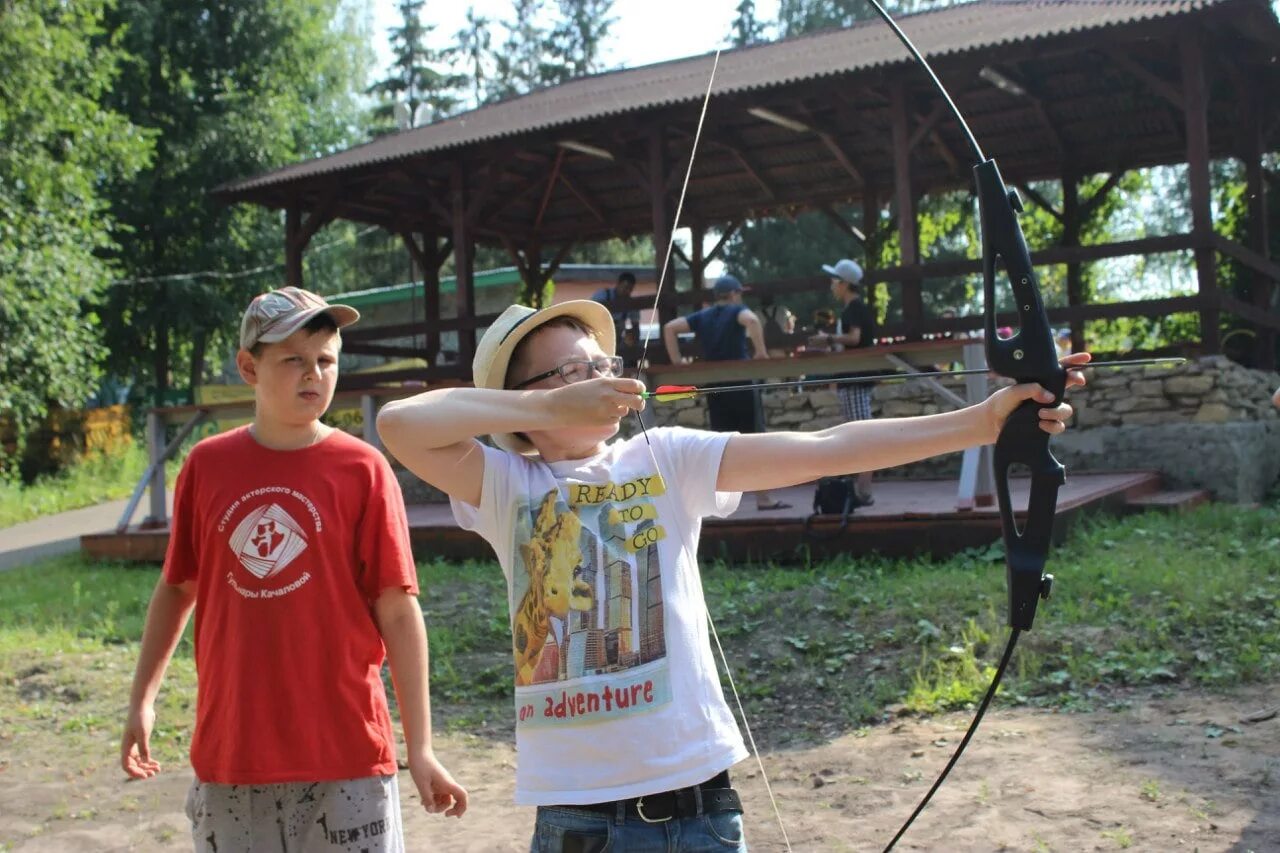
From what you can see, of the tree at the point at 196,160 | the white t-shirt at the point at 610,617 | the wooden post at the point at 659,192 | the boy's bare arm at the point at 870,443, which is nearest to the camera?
the boy's bare arm at the point at 870,443

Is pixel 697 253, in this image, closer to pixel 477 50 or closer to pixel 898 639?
pixel 898 639

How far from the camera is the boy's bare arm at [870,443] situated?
71.0 inches

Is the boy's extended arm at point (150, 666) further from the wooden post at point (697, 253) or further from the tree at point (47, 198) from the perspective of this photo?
the tree at point (47, 198)

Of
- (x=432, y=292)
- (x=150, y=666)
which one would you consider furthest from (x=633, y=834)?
(x=432, y=292)

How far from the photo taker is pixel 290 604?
2.49m

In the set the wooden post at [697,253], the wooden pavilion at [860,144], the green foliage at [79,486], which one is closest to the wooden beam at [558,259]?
the wooden pavilion at [860,144]

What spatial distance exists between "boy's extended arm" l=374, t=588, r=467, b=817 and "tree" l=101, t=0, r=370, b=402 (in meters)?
19.4

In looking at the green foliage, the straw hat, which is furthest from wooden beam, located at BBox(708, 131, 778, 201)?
the straw hat

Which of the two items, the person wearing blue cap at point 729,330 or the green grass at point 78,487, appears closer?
the person wearing blue cap at point 729,330

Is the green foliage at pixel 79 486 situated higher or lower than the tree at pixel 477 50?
lower

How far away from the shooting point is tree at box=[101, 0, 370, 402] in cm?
2097

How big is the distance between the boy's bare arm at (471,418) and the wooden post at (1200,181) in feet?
27.0

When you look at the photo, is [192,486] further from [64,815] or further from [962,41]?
[962,41]

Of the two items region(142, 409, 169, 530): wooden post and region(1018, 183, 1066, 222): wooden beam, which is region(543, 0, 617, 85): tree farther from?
region(142, 409, 169, 530): wooden post
